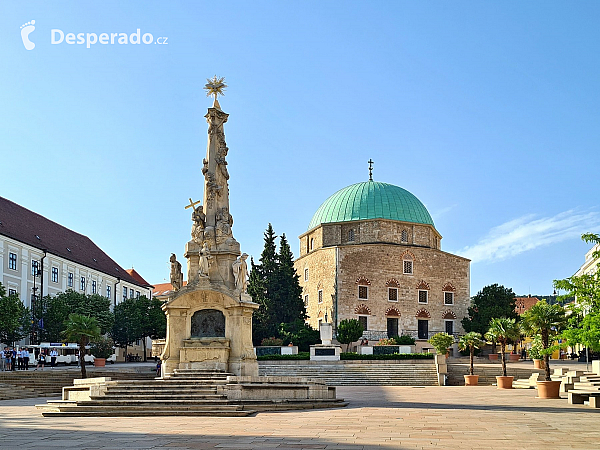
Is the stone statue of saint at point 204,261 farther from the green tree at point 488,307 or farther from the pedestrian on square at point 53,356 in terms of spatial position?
the green tree at point 488,307

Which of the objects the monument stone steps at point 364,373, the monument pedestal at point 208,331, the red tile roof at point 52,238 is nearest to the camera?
the monument pedestal at point 208,331

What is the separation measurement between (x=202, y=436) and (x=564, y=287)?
11.9 m

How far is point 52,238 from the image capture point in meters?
62.9

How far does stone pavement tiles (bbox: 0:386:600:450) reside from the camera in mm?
12047

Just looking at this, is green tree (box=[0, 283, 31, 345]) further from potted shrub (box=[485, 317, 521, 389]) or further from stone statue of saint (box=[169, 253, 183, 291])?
potted shrub (box=[485, 317, 521, 389])

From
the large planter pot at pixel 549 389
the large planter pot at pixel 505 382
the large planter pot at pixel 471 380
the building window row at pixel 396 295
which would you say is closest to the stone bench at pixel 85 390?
the large planter pot at pixel 549 389

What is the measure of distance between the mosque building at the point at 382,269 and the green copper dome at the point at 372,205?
0.30 ft

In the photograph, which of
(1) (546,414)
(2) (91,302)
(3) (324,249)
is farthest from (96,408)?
(3) (324,249)

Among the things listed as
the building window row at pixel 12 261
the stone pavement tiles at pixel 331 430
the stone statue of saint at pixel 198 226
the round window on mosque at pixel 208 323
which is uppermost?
the building window row at pixel 12 261

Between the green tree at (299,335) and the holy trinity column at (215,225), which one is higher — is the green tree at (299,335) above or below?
below

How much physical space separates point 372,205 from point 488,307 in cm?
1390

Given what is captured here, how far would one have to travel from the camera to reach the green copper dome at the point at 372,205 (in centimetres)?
6562

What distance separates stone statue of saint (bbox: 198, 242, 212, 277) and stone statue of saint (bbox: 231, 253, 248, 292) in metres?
0.88

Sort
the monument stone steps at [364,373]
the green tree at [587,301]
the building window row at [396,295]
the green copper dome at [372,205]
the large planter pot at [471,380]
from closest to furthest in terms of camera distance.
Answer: the green tree at [587,301]
the large planter pot at [471,380]
the monument stone steps at [364,373]
the building window row at [396,295]
the green copper dome at [372,205]
